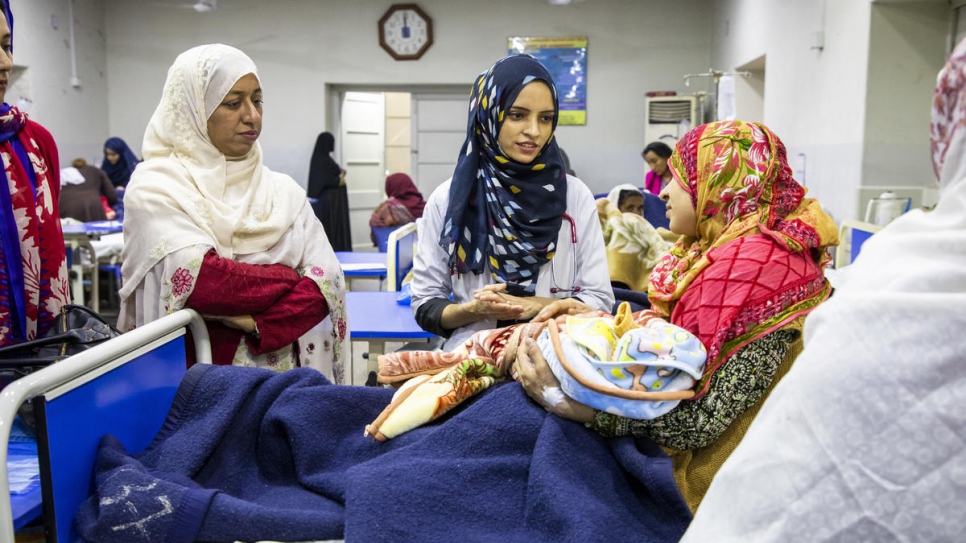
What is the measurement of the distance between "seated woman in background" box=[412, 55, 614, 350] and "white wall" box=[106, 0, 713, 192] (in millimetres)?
7424

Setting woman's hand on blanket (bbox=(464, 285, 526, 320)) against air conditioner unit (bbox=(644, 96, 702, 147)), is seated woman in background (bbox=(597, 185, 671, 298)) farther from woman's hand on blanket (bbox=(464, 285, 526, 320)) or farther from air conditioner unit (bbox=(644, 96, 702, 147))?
air conditioner unit (bbox=(644, 96, 702, 147))

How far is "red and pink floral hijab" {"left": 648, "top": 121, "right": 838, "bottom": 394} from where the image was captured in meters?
1.22

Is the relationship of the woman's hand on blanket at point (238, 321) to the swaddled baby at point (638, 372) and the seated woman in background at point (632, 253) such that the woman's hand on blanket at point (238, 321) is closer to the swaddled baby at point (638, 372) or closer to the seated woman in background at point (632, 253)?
the swaddled baby at point (638, 372)

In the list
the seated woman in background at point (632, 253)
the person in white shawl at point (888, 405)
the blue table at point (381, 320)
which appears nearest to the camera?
the person in white shawl at point (888, 405)

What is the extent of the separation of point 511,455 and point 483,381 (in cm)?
17

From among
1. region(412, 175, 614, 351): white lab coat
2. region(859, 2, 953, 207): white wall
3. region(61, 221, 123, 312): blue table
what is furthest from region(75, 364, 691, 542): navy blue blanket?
region(61, 221, 123, 312): blue table

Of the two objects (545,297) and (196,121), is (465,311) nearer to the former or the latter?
(545,297)

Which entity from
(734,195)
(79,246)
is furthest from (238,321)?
(79,246)

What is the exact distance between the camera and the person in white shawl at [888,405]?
731mm

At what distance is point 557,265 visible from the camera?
1.90m

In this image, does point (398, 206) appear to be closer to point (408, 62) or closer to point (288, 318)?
point (408, 62)

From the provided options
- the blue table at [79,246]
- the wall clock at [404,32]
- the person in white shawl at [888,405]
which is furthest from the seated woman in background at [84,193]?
the person in white shawl at [888,405]

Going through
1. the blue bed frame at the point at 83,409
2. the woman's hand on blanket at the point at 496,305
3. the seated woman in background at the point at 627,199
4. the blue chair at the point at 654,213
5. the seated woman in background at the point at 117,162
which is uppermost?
the seated woman in background at the point at 117,162

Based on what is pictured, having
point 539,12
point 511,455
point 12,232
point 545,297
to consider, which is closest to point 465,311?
point 545,297
